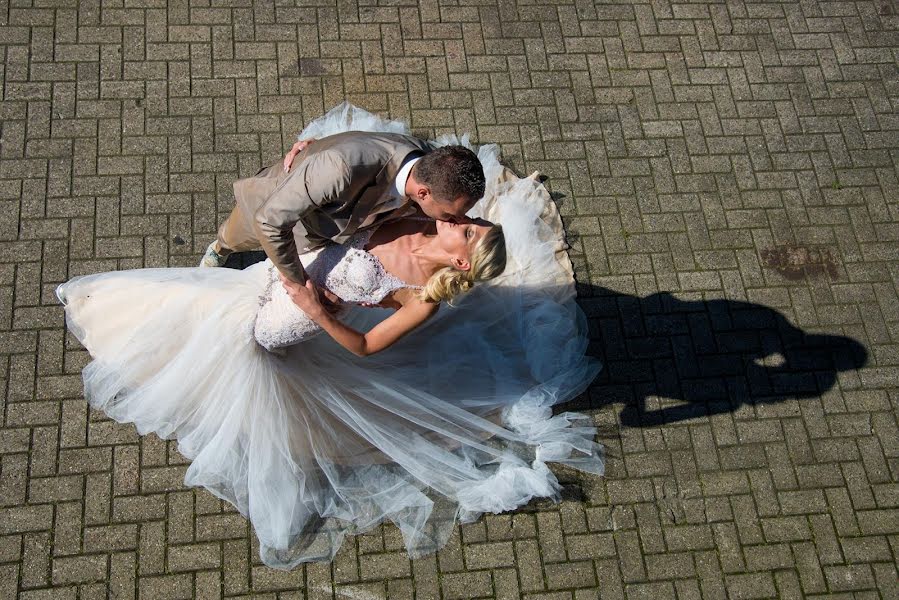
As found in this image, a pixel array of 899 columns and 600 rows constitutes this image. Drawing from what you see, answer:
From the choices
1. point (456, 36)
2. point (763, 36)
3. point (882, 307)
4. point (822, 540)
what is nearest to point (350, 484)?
point (822, 540)

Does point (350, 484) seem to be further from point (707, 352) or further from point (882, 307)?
point (882, 307)

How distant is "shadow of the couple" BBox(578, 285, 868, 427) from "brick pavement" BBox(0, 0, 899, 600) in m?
0.02

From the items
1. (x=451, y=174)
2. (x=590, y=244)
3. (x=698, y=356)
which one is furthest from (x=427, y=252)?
(x=698, y=356)

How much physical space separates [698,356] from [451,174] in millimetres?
3114

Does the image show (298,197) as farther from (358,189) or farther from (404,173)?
(404,173)

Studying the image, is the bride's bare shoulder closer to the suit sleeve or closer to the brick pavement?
the suit sleeve


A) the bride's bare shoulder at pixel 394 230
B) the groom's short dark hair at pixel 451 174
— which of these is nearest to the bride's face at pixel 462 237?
the groom's short dark hair at pixel 451 174

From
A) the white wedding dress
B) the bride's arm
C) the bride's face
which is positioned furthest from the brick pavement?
the bride's face

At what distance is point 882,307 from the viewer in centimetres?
611

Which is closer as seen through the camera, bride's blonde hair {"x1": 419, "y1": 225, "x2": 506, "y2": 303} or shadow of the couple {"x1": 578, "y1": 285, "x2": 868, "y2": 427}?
bride's blonde hair {"x1": 419, "y1": 225, "x2": 506, "y2": 303}

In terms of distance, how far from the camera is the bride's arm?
3.85 metres

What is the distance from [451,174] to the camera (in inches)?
132

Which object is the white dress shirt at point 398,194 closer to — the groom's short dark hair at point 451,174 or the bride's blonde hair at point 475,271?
the groom's short dark hair at point 451,174

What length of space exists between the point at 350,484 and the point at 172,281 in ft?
5.29
